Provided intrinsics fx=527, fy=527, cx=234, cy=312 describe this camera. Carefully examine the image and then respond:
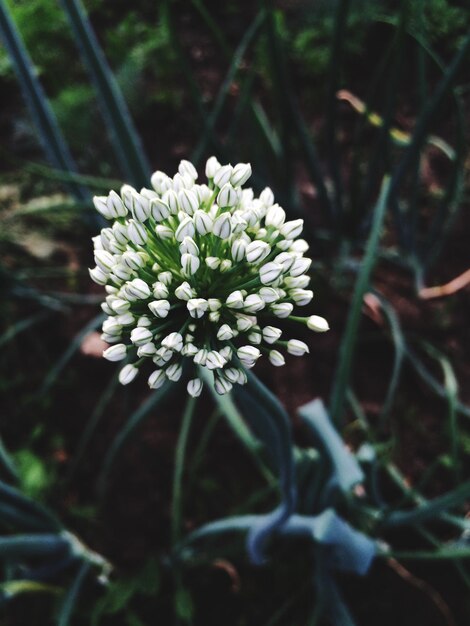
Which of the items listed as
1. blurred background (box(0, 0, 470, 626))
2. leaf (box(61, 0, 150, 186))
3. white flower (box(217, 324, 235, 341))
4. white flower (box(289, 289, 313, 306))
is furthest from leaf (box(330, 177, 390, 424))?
leaf (box(61, 0, 150, 186))

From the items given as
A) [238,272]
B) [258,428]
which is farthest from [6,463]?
[238,272]

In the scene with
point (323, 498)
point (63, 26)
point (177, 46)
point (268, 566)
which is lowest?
point (268, 566)

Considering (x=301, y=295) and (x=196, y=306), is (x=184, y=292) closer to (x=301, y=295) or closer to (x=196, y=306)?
(x=196, y=306)

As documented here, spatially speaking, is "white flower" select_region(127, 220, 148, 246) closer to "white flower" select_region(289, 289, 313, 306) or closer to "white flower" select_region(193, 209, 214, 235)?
"white flower" select_region(193, 209, 214, 235)

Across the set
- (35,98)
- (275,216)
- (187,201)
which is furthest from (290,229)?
(35,98)

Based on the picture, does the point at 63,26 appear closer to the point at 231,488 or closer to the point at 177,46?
the point at 177,46

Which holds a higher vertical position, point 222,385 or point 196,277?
point 196,277
